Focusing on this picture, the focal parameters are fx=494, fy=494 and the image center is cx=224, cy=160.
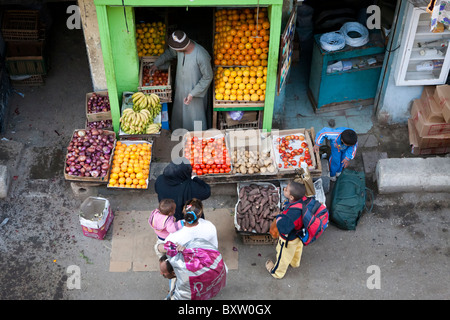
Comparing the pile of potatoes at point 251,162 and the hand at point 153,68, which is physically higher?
the hand at point 153,68

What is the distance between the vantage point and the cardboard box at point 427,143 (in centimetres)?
829

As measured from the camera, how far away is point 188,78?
7.93 meters

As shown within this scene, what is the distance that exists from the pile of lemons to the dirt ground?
6.88 ft

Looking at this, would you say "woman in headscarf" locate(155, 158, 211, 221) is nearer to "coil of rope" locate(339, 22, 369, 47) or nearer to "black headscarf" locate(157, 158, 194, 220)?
"black headscarf" locate(157, 158, 194, 220)

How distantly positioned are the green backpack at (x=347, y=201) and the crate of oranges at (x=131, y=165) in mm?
2869

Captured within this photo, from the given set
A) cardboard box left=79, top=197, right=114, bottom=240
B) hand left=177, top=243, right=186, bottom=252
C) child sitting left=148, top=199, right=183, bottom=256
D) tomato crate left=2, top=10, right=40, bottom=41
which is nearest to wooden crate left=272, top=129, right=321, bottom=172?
child sitting left=148, top=199, right=183, bottom=256

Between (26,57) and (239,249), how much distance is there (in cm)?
570

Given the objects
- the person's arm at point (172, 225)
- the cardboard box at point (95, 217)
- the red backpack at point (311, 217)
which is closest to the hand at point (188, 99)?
the cardboard box at point (95, 217)

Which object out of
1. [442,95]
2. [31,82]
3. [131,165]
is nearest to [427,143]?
[442,95]

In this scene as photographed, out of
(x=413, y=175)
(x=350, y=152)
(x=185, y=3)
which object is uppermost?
(x=185, y=3)

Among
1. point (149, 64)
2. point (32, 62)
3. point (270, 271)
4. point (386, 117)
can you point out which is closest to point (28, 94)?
point (32, 62)

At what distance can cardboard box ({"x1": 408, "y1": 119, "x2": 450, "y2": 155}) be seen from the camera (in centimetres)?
829

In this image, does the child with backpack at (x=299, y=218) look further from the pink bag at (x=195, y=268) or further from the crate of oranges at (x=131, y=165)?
the crate of oranges at (x=131, y=165)

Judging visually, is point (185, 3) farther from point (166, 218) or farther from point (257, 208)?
point (257, 208)
